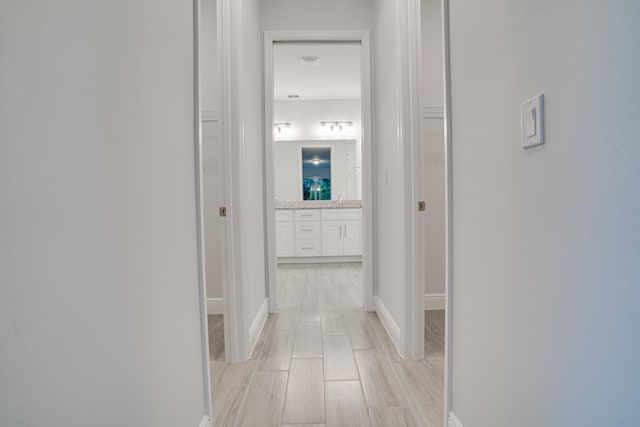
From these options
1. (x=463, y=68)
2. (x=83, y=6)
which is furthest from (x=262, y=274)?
(x=83, y=6)

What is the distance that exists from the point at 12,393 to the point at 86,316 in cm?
17

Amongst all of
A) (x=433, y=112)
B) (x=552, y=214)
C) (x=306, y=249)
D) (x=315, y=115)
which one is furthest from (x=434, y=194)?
(x=315, y=115)

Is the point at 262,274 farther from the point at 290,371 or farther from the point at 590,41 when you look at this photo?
the point at 590,41

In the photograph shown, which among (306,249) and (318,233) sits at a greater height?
(318,233)

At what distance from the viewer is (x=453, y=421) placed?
4.44ft

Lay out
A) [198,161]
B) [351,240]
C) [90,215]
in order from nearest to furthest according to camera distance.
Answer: [90,215], [198,161], [351,240]

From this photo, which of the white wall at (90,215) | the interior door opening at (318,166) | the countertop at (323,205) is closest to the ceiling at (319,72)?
the interior door opening at (318,166)

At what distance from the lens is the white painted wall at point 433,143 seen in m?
3.01

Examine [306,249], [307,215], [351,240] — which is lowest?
[306,249]

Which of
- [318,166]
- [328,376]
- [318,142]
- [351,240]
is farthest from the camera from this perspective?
[318,166]

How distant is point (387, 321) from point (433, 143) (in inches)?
61.3

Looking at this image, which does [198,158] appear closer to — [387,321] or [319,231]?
[387,321]

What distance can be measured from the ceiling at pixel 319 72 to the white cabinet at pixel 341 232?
6.21 feet

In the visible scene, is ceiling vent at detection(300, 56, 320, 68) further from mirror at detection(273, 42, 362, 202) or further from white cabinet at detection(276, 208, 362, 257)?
white cabinet at detection(276, 208, 362, 257)
